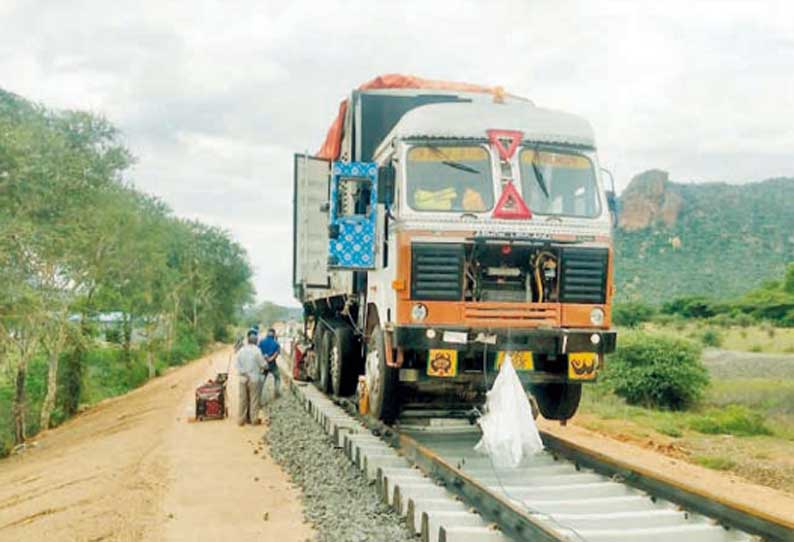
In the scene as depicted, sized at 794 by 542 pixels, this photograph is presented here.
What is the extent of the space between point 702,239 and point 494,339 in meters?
62.5

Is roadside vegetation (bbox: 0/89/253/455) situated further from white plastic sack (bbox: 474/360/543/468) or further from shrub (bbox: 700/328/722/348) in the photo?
shrub (bbox: 700/328/722/348)

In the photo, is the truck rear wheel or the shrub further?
the shrub

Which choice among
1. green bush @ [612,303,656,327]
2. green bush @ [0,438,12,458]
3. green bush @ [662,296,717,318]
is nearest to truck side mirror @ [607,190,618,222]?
green bush @ [0,438,12,458]

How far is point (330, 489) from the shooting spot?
27.8 feet

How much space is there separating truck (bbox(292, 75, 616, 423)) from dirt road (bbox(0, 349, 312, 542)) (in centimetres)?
193

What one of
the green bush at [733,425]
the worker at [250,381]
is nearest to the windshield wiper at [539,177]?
the worker at [250,381]

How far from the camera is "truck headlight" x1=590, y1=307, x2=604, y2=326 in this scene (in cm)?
909

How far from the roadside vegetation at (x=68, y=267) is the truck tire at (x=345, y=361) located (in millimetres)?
7643

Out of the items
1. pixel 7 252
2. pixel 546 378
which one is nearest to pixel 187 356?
pixel 7 252

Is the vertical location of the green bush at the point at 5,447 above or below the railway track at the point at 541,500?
below

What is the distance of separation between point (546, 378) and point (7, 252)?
12706 mm

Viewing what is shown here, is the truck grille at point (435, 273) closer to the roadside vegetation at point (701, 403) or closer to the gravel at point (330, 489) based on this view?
the gravel at point (330, 489)

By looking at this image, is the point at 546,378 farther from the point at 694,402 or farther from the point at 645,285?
the point at 645,285

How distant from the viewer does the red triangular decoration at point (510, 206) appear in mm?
9062
